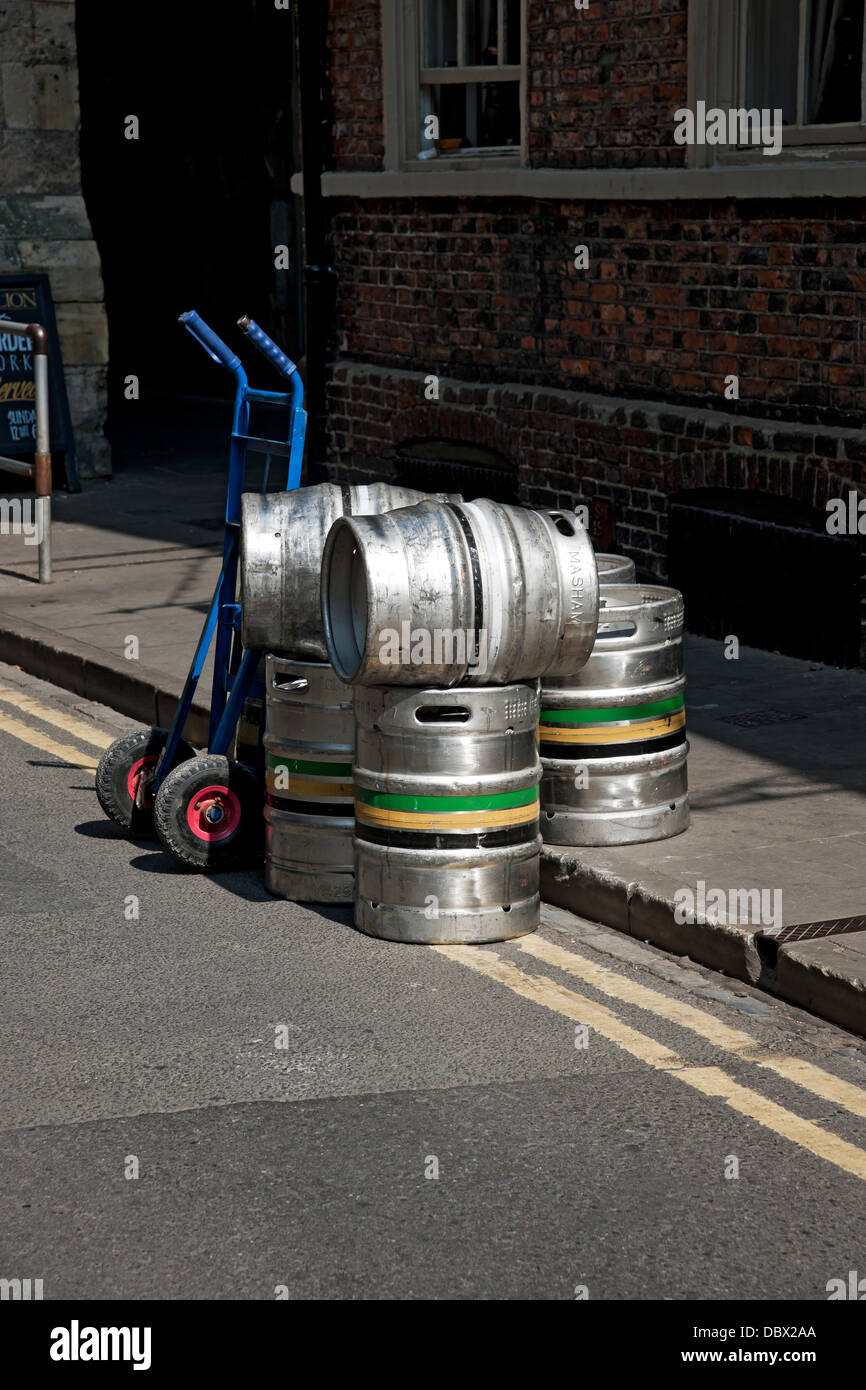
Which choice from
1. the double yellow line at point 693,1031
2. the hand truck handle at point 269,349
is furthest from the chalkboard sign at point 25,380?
the double yellow line at point 693,1031

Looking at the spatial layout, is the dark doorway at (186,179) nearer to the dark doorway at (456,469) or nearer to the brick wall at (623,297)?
the dark doorway at (456,469)

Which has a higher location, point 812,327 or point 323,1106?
point 812,327

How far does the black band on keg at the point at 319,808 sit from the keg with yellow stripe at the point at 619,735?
0.77 m

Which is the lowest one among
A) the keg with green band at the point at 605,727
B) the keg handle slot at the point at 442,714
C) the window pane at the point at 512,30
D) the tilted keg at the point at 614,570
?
the keg with green band at the point at 605,727

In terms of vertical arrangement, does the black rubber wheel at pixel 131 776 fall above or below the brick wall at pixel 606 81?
below

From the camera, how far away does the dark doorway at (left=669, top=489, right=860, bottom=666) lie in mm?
9273

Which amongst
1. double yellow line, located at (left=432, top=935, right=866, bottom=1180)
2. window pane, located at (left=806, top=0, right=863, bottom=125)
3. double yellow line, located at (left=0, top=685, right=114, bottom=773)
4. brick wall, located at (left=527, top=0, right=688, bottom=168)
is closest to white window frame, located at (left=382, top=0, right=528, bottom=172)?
brick wall, located at (left=527, top=0, right=688, bottom=168)

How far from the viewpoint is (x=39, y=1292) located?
13.4ft

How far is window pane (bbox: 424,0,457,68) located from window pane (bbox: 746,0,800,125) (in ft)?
8.89

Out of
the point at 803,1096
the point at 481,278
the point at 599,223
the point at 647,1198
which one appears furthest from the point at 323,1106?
the point at 481,278

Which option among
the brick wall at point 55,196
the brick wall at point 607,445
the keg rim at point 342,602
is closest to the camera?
the keg rim at point 342,602

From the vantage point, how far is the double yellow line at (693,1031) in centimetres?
487
